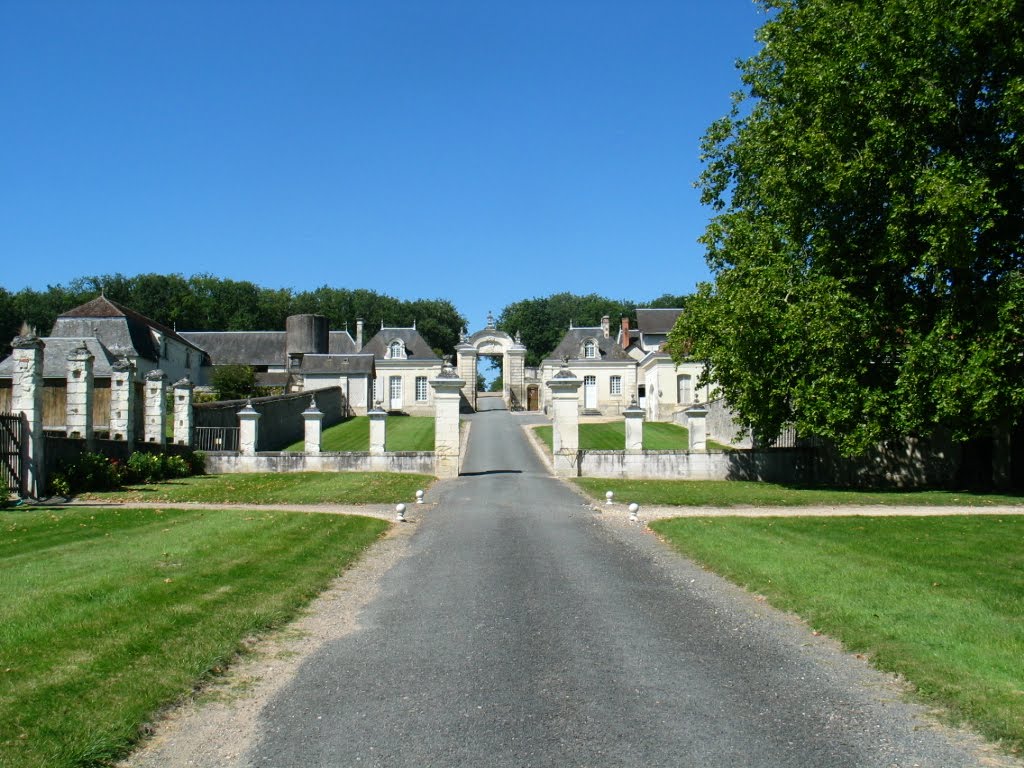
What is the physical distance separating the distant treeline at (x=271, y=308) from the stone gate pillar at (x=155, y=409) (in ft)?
197

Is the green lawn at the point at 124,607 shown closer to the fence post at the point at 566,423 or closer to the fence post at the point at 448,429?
the fence post at the point at 448,429

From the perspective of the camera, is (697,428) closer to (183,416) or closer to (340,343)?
(183,416)

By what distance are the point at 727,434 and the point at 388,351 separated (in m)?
29.9

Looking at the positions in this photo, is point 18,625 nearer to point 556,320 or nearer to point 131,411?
point 131,411

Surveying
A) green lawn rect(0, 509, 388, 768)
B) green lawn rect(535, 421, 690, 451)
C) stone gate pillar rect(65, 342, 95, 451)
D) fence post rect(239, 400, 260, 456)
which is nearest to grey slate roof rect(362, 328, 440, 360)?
green lawn rect(535, 421, 690, 451)

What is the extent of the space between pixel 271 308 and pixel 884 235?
87900 millimetres

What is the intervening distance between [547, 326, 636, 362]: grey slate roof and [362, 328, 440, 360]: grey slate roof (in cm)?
948

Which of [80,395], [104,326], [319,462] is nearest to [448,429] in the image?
[319,462]

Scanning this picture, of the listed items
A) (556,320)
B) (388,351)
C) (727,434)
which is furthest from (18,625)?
(556,320)

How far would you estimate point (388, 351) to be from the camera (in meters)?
61.5

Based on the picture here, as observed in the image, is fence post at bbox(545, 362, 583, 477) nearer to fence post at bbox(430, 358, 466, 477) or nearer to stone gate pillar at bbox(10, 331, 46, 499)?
fence post at bbox(430, 358, 466, 477)

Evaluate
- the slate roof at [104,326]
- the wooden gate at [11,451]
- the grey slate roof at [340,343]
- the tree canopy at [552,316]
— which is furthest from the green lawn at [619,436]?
the tree canopy at [552,316]

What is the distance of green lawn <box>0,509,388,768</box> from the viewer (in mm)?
5531

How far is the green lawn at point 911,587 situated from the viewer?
6535 mm
